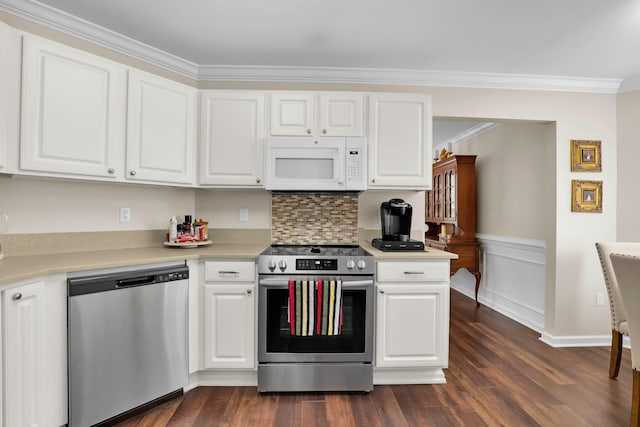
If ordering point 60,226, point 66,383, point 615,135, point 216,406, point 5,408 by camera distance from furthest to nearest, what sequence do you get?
point 615,135 < point 60,226 < point 216,406 < point 66,383 < point 5,408

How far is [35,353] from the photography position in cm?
154

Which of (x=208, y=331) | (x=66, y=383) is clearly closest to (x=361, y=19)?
(x=208, y=331)

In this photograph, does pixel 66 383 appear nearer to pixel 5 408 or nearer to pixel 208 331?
pixel 5 408

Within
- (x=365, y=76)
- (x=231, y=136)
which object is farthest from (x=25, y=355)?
(x=365, y=76)

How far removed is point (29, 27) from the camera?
6.68ft

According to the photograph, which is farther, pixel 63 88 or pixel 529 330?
pixel 529 330

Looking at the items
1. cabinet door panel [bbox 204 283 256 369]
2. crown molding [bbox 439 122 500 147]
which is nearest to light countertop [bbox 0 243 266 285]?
cabinet door panel [bbox 204 283 256 369]

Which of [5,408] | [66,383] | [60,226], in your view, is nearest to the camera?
[5,408]

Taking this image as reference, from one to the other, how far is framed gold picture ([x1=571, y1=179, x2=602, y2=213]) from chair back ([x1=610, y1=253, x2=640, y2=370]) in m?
1.52

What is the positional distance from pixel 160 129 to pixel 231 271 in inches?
44.1

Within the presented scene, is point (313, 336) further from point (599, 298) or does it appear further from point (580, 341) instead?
point (599, 298)

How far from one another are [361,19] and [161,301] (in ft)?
7.12

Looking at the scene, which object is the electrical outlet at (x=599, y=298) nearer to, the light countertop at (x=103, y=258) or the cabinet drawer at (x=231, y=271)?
the light countertop at (x=103, y=258)

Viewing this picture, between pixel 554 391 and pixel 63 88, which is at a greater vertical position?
pixel 63 88
